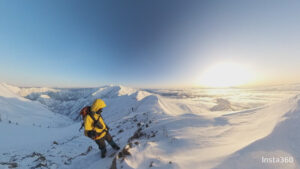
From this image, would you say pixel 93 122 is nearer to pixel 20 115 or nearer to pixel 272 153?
pixel 272 153

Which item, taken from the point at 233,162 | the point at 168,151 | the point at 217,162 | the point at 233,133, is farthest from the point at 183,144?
the point at 233,133

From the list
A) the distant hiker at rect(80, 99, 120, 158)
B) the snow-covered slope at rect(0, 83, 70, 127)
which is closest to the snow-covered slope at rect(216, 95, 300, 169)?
the distant hiker at rect(80, 99, 120, 158)

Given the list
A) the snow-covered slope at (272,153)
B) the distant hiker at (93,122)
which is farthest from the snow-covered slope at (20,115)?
the snow-covered slope at (272,153)

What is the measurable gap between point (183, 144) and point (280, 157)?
253 cm

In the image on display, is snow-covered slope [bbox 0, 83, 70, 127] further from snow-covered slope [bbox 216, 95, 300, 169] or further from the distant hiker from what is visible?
snow-covered slope [bbox 216, 95, 300, 169]

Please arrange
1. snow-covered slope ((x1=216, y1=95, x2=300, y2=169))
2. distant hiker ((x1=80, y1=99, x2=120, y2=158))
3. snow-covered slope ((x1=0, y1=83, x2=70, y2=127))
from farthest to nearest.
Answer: snow-covered slope ((x1=0, y1=83, x2=70, y2=127)) → distant hiker ((x1=80, y1=99, x2=120, y2=158)) → snow-covered slope ((x1=216, y1=95, x2=300, y2=169))

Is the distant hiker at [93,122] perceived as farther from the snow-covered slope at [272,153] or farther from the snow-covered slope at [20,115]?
the snow-covered slope at [20,115]

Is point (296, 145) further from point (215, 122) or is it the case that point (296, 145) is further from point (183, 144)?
point (215, 122)

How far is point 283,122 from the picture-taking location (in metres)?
3.48

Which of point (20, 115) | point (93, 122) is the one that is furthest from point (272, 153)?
point (20, 115)

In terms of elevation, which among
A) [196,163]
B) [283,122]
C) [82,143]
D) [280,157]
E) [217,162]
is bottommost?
[82,143]

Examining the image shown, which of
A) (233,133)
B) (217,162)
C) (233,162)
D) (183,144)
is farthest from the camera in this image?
(233,133)

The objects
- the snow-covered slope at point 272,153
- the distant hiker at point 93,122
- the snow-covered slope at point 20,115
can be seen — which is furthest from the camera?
the snow-covered slope at point 20,115

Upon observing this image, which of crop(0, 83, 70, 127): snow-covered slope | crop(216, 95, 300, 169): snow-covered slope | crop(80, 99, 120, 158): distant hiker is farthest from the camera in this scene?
crop(0, 83, 70, 127): snow-covered slope
